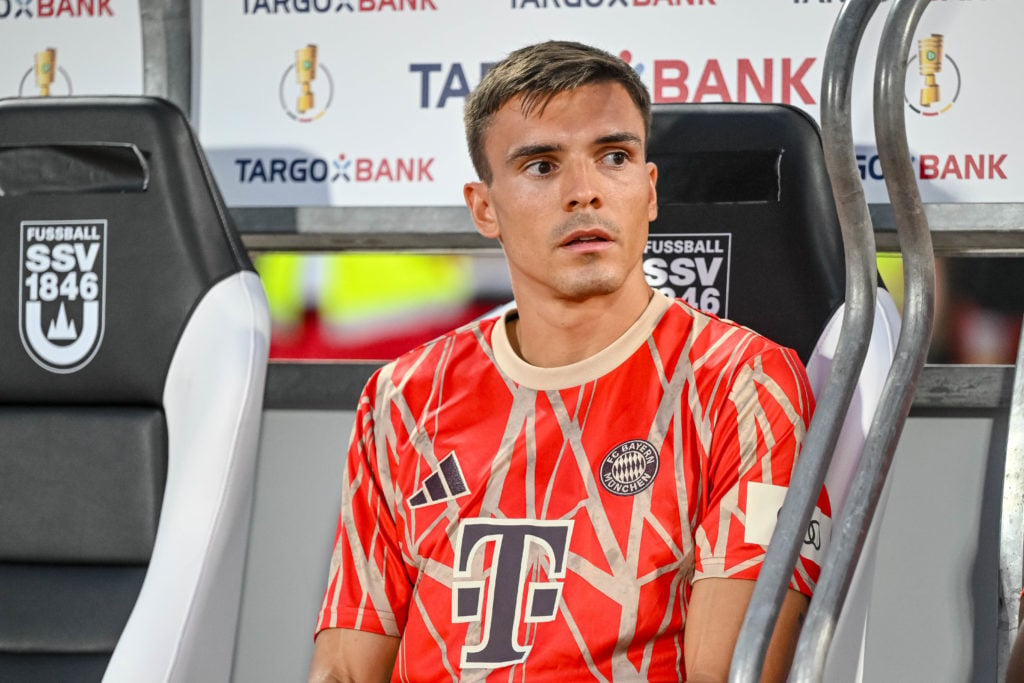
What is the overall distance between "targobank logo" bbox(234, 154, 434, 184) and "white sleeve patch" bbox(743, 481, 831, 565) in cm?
99

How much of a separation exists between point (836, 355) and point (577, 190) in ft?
1.15

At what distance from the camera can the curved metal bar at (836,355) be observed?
1.09 meters

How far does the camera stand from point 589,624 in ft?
4.30

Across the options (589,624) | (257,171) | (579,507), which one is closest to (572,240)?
(579,507)

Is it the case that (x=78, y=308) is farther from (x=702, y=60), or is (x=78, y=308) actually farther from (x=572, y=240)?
(x=702, y=60)

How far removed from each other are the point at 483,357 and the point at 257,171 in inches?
30.6

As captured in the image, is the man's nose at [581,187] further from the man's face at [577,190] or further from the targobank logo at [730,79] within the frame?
the targobank logo at [730,79]

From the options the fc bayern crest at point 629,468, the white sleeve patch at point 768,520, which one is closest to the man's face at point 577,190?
the fc bayern crest at point 629,468

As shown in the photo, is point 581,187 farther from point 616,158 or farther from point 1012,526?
point 1012,526

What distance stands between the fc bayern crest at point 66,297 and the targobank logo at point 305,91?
0.47m

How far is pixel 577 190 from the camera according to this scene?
4.75 feet

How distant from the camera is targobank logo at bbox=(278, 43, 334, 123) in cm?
215

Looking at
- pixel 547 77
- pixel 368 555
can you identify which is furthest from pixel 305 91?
pixel 368 555

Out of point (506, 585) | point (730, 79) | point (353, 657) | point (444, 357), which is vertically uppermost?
point (730, 79)
